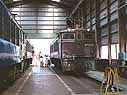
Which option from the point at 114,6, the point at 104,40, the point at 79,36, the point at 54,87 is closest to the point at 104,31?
the point at 104,40

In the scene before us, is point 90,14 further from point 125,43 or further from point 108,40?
point 125,43

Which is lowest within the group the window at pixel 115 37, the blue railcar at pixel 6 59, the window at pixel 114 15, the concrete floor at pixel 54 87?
the concrete floor at pixel 54 87

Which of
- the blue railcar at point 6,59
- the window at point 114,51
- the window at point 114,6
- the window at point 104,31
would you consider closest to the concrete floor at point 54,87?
the blue railcar at point 6,59

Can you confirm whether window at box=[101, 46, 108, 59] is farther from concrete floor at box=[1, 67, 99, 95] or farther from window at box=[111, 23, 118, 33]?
concrete floor at box=[1, 67, 99, 95]

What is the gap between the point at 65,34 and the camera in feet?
80.5

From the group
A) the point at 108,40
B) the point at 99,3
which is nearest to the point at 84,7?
the point at 99,3

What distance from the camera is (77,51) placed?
78.3ft

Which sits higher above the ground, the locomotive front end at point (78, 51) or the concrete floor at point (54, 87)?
the locomotive front end at point (78, 51)

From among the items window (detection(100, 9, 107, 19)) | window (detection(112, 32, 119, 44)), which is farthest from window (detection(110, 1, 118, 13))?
window (detection(100, 9, 107, 19))

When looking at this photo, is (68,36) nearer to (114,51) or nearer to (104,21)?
(114,51)

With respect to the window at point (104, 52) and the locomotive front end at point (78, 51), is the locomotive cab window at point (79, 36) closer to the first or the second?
the locomotive front end at point (78, 51)

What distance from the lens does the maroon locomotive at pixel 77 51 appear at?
23500 millimetres

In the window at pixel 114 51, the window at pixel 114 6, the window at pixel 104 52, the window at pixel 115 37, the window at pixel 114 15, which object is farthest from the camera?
the window at pixel 104 52

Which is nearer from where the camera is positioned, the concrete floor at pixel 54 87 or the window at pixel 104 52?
the concrete floor at pixel 54 87
